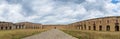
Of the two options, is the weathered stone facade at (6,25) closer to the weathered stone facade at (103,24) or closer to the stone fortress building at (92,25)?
the stone fortress building at (92,25)

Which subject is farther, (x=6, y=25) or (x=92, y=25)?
(x=6, y=25)

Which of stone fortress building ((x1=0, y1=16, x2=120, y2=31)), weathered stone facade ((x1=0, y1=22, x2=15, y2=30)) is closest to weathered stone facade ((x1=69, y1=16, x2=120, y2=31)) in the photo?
stone fortress building ((x1=0, y1=16, x2=120, y2=31))

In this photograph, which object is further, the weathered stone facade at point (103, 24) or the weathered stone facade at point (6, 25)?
the weathered stone facade at point (6, 25)

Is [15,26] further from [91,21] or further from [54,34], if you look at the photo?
[54,34]

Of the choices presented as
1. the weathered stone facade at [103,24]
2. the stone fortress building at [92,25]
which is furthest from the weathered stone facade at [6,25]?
the weathered stone facade at [103,24]

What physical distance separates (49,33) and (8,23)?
3760 cm

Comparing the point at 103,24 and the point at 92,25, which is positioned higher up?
the point at 103,24

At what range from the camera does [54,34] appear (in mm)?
33344

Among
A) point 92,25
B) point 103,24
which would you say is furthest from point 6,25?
point 103,24

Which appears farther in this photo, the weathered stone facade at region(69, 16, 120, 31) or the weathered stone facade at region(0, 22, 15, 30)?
the weathered stone facade at region(0, 22, 15, 30)

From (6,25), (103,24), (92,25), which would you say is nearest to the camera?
(103,24)

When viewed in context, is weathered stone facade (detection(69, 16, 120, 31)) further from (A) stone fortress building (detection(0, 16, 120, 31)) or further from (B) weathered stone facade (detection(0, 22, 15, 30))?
(B) weathered stone facade (detection(0, 22, 15, 30))

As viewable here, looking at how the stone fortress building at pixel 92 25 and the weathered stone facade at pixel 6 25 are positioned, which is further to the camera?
the weathered stone facade at pixel 6 25

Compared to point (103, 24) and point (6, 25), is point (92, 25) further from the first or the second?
point (6, 25)
